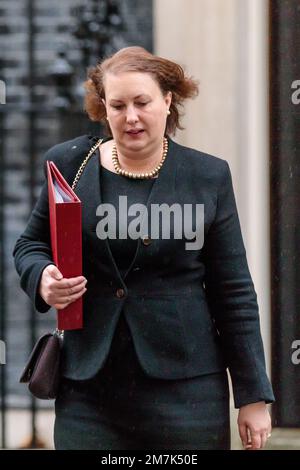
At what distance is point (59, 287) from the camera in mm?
3830

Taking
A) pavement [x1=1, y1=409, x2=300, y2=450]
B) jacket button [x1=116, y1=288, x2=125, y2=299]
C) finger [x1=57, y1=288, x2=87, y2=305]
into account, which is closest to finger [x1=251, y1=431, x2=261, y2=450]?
jacket button [x1=116, y1=288, x2=125, y2=299]

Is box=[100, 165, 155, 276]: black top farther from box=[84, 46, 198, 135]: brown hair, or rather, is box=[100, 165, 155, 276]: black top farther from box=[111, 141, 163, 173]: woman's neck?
box=[84, 46, 198, 135]: brown hair

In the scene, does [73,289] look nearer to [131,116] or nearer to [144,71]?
[131,116]

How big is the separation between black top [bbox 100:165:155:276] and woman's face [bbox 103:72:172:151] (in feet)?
0.39

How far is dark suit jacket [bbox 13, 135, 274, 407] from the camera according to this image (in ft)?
12.9

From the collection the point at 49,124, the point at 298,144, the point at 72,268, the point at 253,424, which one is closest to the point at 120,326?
the point at 72,268

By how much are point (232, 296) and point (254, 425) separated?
38 centimetres

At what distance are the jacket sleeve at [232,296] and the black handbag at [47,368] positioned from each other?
444mm

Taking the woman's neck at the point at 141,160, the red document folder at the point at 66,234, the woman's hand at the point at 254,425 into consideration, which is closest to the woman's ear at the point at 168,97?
the woman's neck at the point at 141,160

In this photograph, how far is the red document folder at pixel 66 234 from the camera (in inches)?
148

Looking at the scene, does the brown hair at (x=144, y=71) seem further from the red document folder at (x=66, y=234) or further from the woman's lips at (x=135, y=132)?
the red document folder at (x=66, y=234)

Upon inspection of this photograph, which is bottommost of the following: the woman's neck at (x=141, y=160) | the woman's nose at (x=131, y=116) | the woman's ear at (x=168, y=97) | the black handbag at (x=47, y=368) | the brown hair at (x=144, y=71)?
the black handbag at (x=47, y=368)

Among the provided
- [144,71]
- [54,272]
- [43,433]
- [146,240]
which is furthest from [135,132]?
[43,433]

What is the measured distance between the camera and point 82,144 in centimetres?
407
